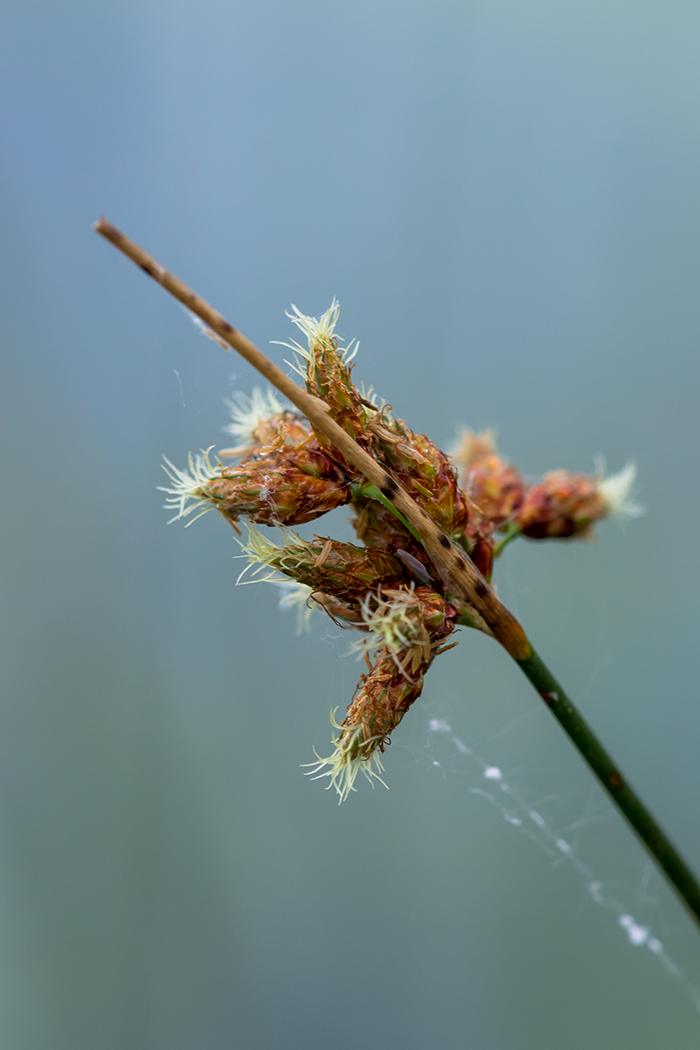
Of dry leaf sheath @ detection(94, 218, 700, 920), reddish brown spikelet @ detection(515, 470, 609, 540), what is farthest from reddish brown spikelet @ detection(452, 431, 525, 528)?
dry leaf sheath @ detection(94, 218, 700, 920)

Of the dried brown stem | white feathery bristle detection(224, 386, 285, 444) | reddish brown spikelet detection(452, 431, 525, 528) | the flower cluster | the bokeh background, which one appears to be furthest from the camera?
the bokeh background

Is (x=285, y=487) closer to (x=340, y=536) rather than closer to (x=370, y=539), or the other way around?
(x=370, y=539)

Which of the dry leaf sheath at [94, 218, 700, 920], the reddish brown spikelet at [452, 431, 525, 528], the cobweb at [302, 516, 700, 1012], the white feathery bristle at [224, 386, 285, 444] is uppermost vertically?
the white feathery bristle at [224, 386, 285, 444]

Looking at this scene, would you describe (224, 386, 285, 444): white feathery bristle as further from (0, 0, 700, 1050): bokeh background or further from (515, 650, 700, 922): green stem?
(0, 0, 700, 1050): bokeh background

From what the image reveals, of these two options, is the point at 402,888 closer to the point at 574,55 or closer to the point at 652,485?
the point at 652,485

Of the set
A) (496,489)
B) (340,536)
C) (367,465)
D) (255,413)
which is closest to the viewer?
(367,465)

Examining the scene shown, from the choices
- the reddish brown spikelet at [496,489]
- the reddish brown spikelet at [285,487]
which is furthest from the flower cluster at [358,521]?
the reddish brown spikelet at [496,489]

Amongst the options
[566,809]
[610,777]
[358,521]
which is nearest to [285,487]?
[358,521]
